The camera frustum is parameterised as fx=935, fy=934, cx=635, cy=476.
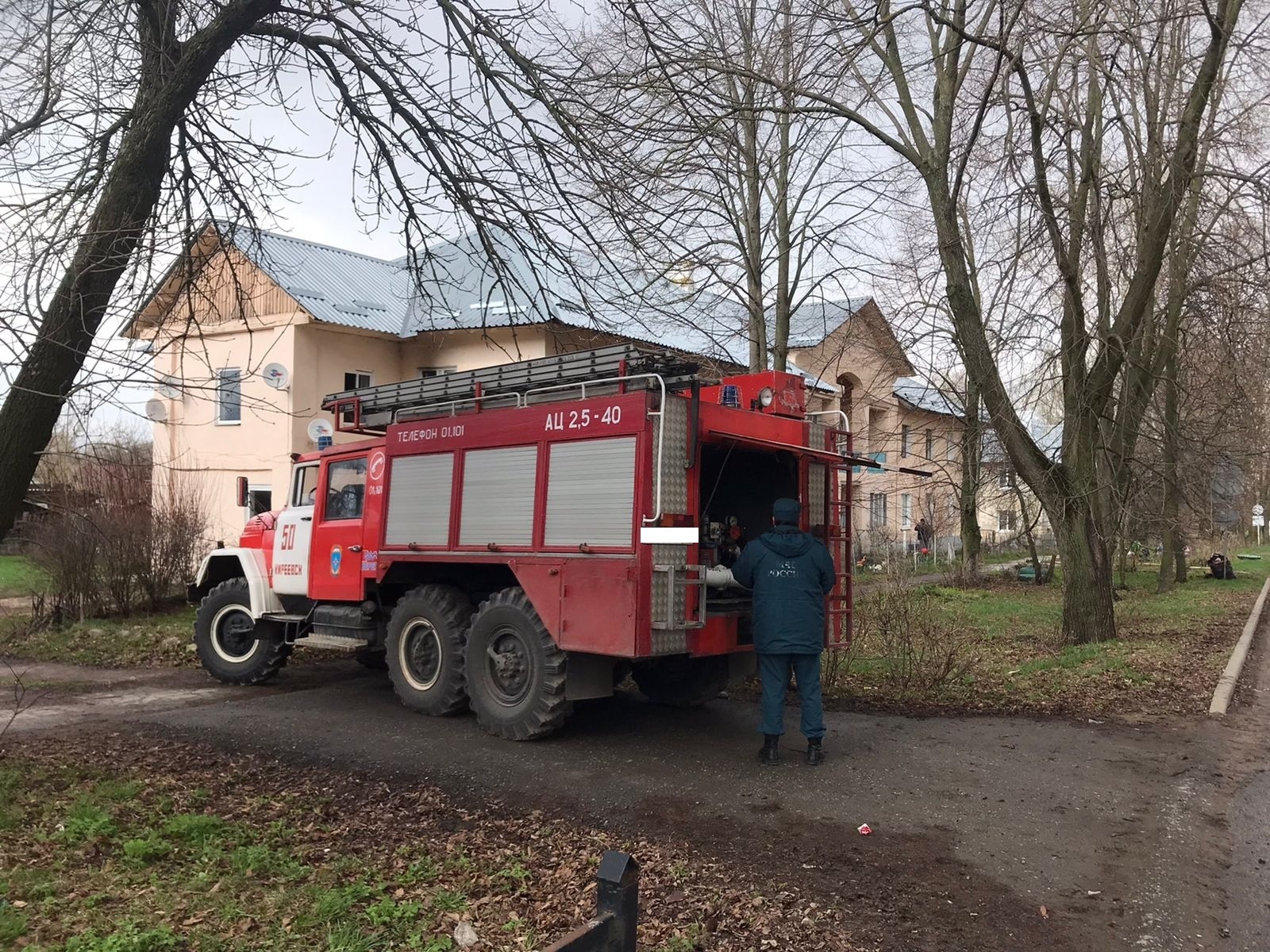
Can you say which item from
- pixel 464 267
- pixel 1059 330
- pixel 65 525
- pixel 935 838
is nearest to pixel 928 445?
pixel 464 267

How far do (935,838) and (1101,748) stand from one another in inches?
113

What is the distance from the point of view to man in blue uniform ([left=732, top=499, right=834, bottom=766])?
6766 mm

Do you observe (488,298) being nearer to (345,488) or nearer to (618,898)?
(345,488)

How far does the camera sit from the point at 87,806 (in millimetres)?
5109

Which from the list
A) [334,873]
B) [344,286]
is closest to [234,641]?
[334,873]

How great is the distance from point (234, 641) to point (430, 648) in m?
3.38

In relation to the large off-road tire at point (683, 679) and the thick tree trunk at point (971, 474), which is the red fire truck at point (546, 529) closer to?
the large off-road tire at point (683, 679)

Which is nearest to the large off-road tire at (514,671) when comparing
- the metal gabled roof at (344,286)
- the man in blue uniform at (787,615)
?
the man in blue uniform at (787,615)

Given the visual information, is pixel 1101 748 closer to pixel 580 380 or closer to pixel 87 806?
pixel 580 380

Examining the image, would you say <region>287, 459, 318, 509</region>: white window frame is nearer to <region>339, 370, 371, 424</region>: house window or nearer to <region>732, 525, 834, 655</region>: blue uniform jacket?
<region>732, 525, 834, 655</region>: blue uniform jacket

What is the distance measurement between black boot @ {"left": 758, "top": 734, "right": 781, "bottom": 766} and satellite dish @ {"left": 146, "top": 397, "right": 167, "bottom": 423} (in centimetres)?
450

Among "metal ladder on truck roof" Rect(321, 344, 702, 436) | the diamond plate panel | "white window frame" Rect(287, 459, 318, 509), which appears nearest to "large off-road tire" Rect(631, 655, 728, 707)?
the diamond plate panel

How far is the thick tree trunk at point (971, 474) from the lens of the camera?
17.0 meters

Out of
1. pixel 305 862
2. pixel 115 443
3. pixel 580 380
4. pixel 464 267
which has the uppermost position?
pixel 464 267
